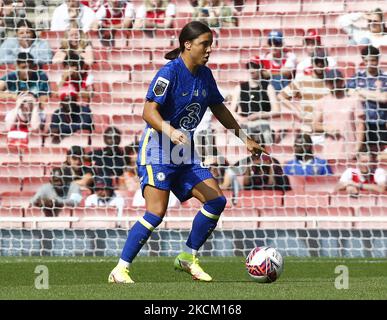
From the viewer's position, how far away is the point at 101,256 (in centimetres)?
1321

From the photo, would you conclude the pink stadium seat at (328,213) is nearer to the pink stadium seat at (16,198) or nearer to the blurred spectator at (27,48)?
the pink stadium seat at (16,198)

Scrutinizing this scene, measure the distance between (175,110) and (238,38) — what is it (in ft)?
24.3

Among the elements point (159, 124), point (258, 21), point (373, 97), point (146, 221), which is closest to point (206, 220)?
point (146, 221)

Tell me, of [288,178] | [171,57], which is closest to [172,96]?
[171,57]

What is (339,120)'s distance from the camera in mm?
14680

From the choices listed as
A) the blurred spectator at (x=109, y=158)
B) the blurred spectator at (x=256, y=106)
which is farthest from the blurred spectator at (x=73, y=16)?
the blurred spectator at (x=256, y=106)

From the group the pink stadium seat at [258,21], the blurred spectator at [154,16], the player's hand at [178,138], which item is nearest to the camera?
the player's hand at [178,138]

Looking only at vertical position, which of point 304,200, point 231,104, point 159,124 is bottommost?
point 304,200

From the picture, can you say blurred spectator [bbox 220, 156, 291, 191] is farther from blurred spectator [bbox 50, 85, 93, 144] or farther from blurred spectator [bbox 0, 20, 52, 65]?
blurred spectator [bbox 0, 20, 52, 65]

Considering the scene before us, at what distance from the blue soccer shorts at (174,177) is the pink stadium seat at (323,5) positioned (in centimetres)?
778

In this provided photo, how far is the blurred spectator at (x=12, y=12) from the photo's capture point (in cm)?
1533

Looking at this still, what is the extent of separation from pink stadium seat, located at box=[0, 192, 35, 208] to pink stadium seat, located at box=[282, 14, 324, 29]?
4.48 metres

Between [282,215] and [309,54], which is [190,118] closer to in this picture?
[282,215]
